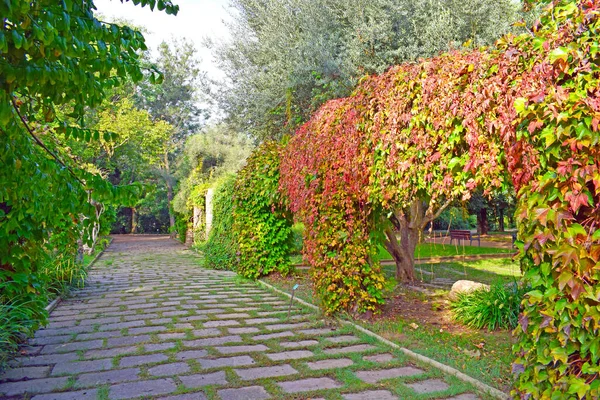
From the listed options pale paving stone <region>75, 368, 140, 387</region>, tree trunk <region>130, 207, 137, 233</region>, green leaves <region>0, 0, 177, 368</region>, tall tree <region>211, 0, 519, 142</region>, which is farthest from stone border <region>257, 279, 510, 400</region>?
tree trunk <region>130, 207, 137, 233</region>

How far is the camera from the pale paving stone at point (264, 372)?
3.72 meters

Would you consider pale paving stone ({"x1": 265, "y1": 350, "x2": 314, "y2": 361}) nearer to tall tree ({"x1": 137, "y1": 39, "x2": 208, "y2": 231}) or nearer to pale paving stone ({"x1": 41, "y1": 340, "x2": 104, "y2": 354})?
pale paving stone ({"x1": 41, "y1": 340, "x2": 104, "y2": 354})

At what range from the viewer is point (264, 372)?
12.5 ft

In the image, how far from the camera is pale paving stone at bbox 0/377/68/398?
3.42 metres

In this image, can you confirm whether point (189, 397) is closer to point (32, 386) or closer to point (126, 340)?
point (32, 386)

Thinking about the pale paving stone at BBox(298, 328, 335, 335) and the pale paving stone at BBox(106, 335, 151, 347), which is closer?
the pale paving stone at BBox(106, 335, 151, 347)

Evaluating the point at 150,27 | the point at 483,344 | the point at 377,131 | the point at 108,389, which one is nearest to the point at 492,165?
the point at 377,131

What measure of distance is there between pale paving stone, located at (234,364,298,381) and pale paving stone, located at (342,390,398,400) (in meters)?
0.64

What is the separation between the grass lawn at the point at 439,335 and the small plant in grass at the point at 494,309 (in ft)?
0.46

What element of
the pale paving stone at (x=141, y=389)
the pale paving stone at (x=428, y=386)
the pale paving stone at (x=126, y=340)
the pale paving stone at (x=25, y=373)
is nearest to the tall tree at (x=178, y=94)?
the pale paving stone at (x=126, y=340)

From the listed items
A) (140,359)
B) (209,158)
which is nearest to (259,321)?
(140,359)

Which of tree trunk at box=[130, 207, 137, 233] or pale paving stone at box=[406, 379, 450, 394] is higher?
tree trunk at box=[130, 207, 137, 233]

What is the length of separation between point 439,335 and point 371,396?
6.50 ft

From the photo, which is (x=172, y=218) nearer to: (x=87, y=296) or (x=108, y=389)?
(x=87, y=296)
